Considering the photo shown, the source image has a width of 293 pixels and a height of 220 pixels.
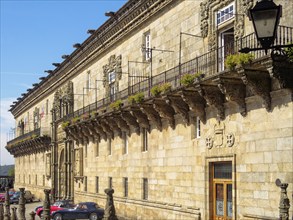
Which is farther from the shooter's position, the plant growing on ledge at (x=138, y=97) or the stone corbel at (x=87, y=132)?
the stone corbel at (x=87, y=132)

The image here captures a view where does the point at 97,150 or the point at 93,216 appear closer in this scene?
the point at 93,216

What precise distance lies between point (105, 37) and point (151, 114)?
9300 millimetres

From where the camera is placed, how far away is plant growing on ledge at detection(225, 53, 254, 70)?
580 inches

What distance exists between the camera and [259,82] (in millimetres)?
15461

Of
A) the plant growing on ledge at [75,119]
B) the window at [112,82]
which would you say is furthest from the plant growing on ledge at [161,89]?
the plant growing on ledge at [75,119]

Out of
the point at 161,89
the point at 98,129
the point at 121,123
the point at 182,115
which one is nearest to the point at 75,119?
the point at 98,129

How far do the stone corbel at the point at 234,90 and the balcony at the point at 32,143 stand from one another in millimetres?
31906

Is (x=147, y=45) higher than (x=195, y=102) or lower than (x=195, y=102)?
higher

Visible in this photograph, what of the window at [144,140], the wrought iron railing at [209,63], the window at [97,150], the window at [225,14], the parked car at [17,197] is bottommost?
the parked car at [17,197]

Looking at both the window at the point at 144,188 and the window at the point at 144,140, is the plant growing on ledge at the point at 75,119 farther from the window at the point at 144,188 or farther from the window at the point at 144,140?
the window at the point at 144,188

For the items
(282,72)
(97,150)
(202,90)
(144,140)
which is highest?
(282,72)

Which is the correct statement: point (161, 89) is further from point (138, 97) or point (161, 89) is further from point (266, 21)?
point (266, 21)

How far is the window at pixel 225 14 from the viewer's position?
57.9 feet

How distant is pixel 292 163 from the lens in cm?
1449
